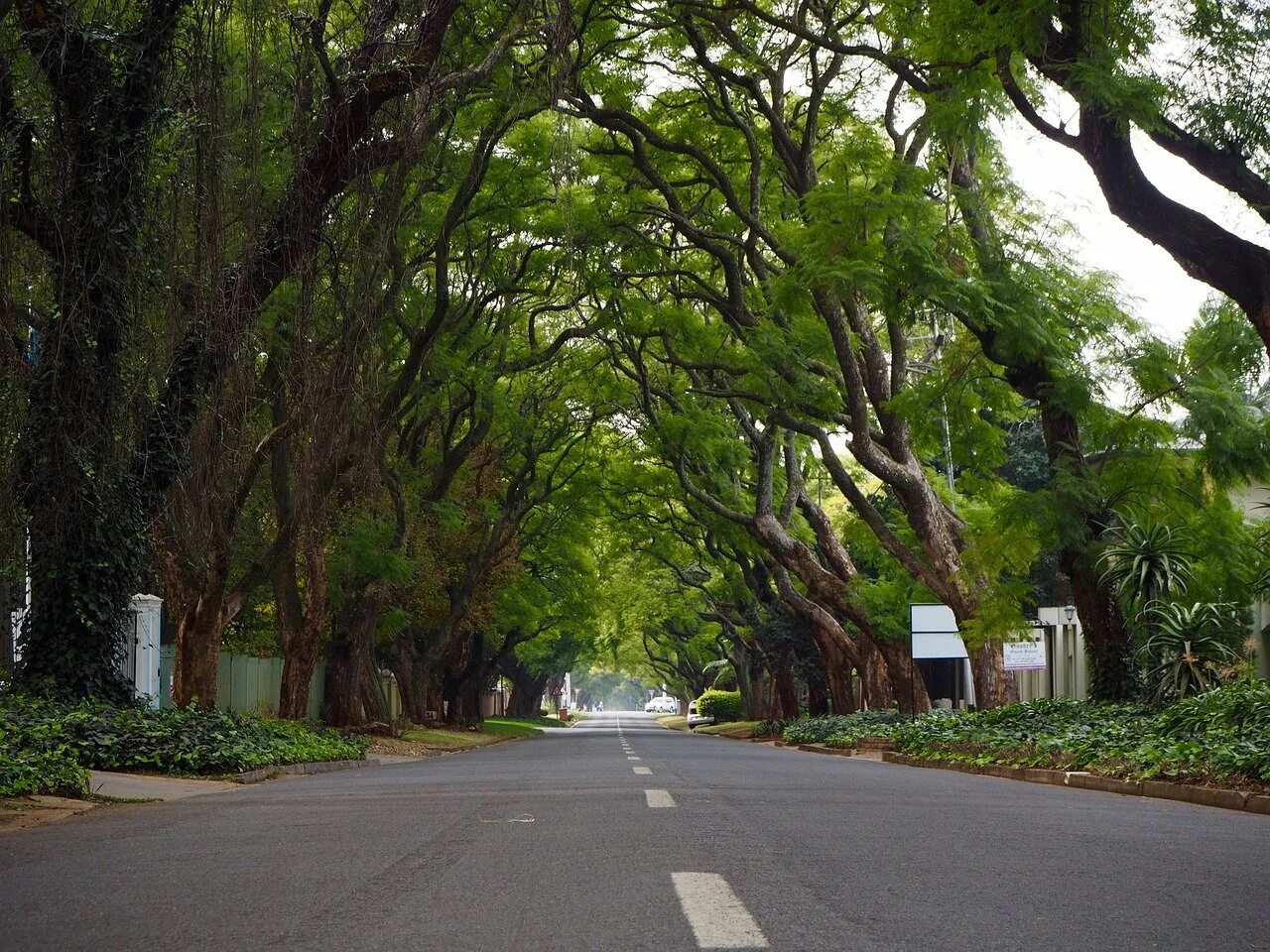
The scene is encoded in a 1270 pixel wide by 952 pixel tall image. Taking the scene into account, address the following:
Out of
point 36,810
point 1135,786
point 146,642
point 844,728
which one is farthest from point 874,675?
point 36,810

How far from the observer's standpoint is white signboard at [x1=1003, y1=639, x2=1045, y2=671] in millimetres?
28562

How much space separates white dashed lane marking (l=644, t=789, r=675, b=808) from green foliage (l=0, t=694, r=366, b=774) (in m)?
5.04

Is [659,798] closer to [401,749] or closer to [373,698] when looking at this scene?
[401,749]

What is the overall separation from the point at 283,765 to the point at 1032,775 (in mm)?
9448

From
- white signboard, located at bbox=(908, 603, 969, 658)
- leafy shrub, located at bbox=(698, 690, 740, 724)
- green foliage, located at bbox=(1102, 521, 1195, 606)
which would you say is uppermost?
green foliage, located at bbox=(1102, 521, 1195, 606)

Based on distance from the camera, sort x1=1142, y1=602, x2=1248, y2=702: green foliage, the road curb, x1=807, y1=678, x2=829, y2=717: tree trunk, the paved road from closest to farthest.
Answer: the paved road → x1=1142, y1=602, x2=1248, y2=702: green foliage → the road curb → x1=807, y1=678, x2=829, y2=717: tree trunk

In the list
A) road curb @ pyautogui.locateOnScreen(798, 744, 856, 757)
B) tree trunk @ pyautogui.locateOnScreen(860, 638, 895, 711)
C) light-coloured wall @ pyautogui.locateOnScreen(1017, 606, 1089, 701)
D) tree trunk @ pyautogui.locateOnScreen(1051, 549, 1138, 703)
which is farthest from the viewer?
light-coloured wall @ pyautogui.locateOnScreen(1017, 606, 1089, 701)

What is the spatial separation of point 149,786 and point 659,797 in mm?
5606

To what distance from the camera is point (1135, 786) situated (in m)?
14.3

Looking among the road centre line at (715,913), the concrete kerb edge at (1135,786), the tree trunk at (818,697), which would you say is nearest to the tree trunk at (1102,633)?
the concrete kerb edge at (1135,786)

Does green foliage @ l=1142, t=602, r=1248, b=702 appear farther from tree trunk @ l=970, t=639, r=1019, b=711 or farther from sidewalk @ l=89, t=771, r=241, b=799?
sidewalk @ l=89, t=771, r=241, b=799

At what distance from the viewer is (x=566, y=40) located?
13570mm

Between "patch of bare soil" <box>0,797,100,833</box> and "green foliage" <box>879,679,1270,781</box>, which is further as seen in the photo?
"green foliage" <box>879,679,1270,781</box>

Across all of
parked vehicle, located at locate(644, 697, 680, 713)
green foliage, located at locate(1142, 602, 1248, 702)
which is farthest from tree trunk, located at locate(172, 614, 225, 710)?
parked vehicle, located at locate(644, 697, 680, 713)
